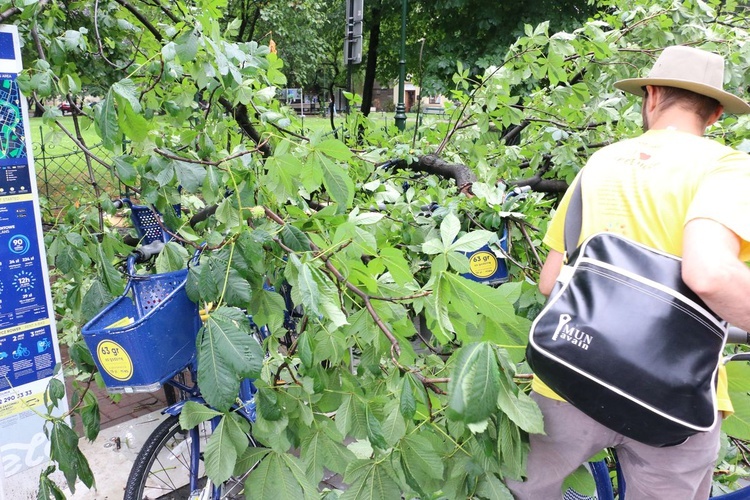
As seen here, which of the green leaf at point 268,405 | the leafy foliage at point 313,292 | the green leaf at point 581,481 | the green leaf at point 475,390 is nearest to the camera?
the green leaf at point 475,390

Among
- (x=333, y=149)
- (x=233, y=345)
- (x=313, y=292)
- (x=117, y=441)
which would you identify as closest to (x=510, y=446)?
(x=313, y=292)

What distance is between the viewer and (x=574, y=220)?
1733mm

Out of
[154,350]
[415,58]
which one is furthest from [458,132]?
[415,58]

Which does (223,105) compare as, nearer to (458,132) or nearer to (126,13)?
(126,13)

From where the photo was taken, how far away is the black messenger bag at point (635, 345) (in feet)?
4.34

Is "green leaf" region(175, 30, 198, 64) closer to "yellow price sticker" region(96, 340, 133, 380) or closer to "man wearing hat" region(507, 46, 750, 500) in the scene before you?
"yellow price sticker" region(96, 340, 133, 380)

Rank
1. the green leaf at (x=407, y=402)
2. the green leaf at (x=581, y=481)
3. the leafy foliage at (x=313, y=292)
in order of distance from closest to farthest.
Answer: the green leaf at (x=407, y=402) < the leafy foliage at (x=313, y=292) < the green leaf at (x=581, y=481)

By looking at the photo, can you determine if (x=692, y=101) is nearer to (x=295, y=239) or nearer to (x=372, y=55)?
(x=295, y=239)

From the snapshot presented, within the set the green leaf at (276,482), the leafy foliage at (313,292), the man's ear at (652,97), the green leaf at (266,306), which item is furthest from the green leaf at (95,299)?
the man's ear at (652,97)

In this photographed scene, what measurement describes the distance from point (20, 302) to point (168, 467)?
39.6 inches

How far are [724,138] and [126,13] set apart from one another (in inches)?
144

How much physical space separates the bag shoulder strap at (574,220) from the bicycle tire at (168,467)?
1432mm

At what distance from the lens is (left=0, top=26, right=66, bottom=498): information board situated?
2.38 m

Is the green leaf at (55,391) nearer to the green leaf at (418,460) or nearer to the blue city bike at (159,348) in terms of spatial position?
the blue city bike at (159,348)
